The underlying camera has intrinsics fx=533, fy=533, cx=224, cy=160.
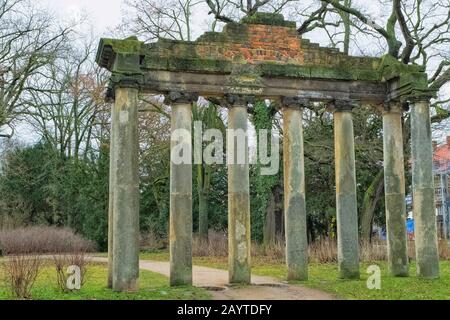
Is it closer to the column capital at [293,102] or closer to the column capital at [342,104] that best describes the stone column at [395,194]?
the column capital at [342,104]

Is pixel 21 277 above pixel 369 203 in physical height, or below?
below

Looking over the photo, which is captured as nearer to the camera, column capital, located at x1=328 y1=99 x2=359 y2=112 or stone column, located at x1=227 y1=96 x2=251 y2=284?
stone column, located at x1=227 y1=96 x2=251 y2=284

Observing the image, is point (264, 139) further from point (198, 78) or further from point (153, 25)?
point (198, 78)

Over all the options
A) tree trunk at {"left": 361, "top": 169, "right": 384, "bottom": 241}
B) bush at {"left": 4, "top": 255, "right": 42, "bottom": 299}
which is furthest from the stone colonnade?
tree trunk at {"left": 361, "top": 169, "right": 384, "bottom": 241}

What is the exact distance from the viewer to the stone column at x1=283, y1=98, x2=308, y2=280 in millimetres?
15617

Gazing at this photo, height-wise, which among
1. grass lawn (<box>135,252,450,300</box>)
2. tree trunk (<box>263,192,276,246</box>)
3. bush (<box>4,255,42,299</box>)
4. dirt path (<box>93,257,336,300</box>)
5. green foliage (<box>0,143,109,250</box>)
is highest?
green foliage (<box>0,143,109,250</box>)

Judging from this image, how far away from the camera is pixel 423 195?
1559cm

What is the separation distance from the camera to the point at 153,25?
3195 centimetres

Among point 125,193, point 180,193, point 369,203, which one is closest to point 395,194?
point 180,193

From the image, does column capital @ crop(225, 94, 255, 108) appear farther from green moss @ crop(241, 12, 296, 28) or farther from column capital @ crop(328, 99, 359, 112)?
column capital @ crop(328, 99, 359, 112)

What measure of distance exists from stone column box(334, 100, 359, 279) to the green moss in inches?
113

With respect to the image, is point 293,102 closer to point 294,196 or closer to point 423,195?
point 294,196

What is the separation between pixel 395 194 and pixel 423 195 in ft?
3.87
